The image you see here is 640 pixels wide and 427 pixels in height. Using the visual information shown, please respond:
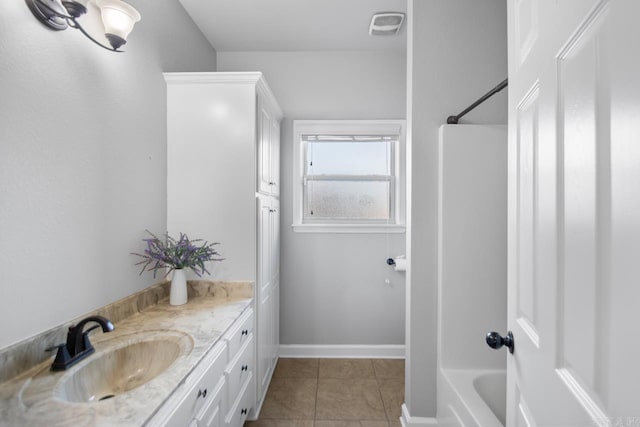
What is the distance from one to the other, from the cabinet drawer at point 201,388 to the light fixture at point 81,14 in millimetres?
1387

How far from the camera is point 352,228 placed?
2.92 metres

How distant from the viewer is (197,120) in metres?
2.00

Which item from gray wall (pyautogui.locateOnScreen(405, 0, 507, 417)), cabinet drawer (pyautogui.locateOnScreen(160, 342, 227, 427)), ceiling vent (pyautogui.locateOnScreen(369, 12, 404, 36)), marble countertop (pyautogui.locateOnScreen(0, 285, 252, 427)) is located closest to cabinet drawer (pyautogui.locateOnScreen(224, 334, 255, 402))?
cabinet drawer (pyautogui.locateOnScreen(160, 342, 227, 427))

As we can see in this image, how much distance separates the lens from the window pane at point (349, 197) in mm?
3012

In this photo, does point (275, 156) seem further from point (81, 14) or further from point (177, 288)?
point (81, 14)

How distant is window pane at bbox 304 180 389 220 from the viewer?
301 cm

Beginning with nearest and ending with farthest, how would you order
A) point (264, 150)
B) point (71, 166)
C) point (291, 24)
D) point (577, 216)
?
1. point (577, 216)
2. point (71, 166)
3. point (264, 150)
4. point (291, 24)

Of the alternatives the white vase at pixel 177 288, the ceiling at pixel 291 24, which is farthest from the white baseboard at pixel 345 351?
the ceiling at pixel 291 24

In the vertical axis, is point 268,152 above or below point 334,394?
above

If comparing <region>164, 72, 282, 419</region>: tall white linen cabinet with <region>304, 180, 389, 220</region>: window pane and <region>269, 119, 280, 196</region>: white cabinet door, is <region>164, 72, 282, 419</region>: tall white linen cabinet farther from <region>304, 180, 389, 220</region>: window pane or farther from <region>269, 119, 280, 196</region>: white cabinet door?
<region>304, 180, 389, 220</region>: window pane

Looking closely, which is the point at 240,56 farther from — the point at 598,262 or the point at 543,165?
the point at 598,262

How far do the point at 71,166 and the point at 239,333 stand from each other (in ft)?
3.52

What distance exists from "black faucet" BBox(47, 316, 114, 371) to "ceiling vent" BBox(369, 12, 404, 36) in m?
2.51

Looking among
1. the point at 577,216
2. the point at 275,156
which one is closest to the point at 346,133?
the point at 275,156
